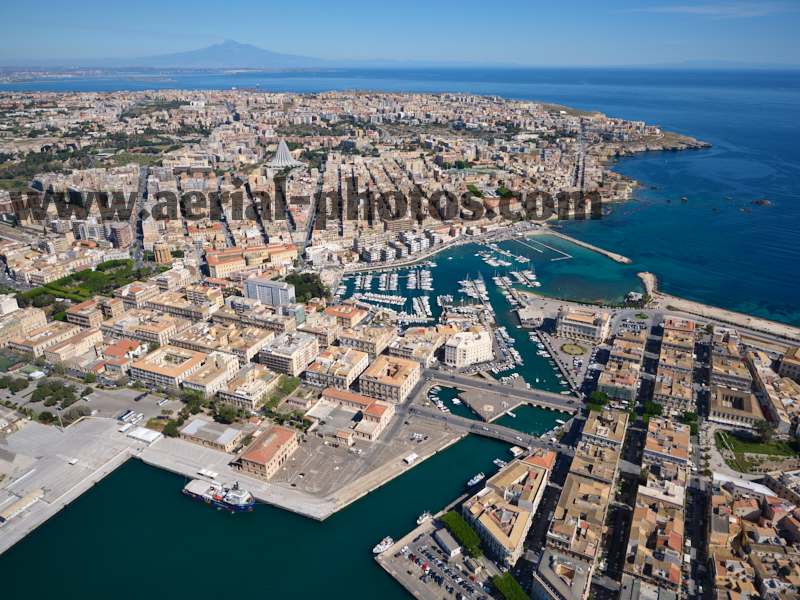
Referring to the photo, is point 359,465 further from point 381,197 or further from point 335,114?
point 335,114

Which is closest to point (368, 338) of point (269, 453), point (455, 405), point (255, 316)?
point (455, 405)

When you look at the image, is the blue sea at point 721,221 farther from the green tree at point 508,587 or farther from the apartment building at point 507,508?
the green tree at point 508,587

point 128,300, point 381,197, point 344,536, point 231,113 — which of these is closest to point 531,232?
point 381,197

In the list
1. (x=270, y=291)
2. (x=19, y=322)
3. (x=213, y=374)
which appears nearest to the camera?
(x=213, y=374)

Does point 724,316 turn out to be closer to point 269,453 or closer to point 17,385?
point 269,453

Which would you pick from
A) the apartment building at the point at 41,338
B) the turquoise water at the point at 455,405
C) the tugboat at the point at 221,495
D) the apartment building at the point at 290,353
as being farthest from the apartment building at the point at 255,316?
the tugboat at the point at 221,495

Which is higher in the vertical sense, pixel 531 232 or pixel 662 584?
pixel 531 232
